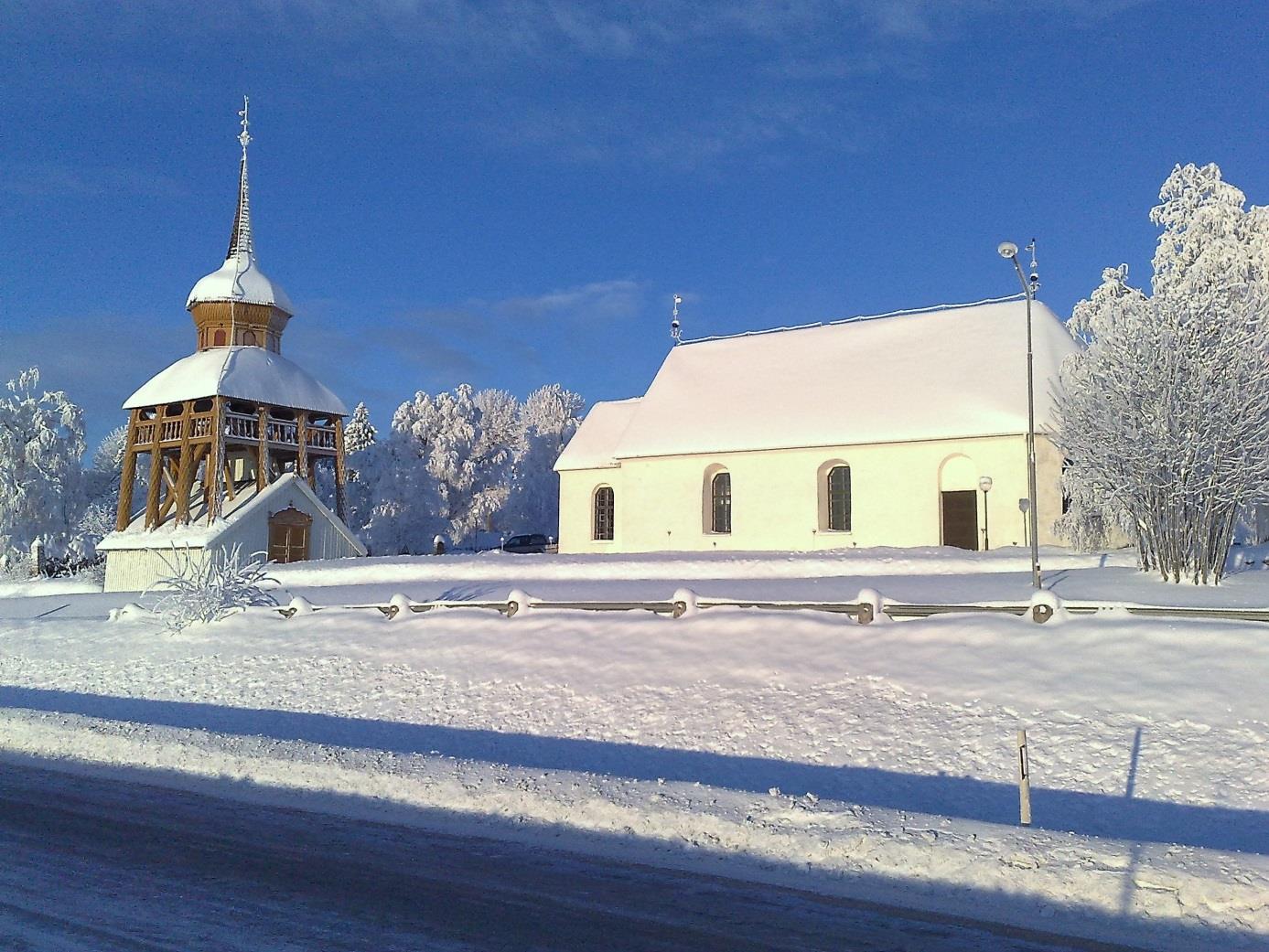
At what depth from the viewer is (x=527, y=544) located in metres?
61.5

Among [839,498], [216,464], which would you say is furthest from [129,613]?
[839,498]

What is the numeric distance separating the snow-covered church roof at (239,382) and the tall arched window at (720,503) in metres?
18.5

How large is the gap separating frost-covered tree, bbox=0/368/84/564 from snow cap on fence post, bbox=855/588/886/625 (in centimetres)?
4808

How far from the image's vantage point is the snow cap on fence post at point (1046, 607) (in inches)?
623

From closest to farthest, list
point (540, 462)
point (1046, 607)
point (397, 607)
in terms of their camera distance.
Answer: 1. point (1046, 607)
2. point (397, 607)
3. point (540, 462)

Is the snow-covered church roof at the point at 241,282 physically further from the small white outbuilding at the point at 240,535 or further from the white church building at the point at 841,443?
the white church building at the point at 841,443

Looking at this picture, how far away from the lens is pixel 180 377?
43.1 metres

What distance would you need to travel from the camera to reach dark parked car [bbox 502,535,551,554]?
197 feet

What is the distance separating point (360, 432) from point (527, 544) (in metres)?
34.6

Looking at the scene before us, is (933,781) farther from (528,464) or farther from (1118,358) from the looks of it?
(528,464)

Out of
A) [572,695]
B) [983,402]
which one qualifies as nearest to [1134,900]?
[572,695]

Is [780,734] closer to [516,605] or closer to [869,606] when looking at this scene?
[869,606]

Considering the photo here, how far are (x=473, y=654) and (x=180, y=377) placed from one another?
99.8ft

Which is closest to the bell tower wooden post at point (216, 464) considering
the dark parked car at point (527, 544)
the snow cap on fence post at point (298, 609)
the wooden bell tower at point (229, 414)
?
the wooden bell tower at point (229, 414)
